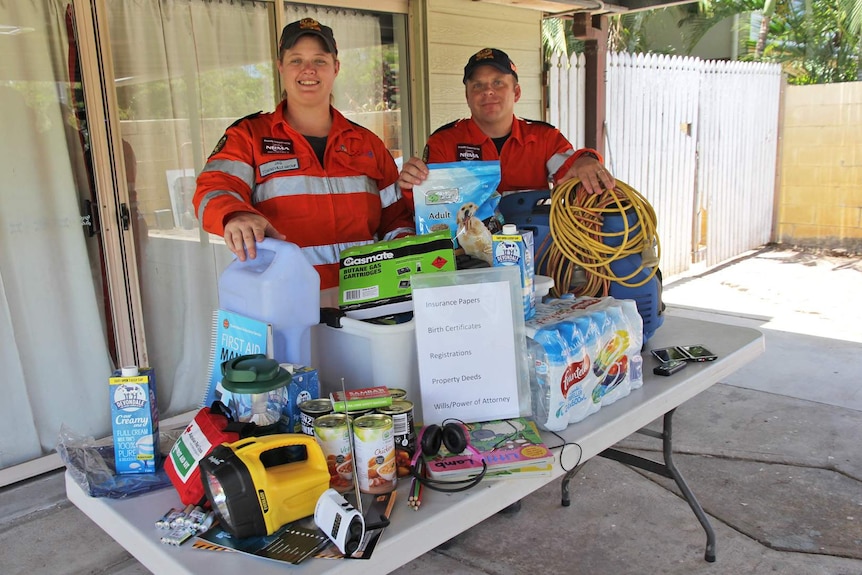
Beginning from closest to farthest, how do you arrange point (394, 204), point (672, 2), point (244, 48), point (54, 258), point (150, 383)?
point (150, 383), point (394, 204), point (54, 258), point (244, 48), point (672, 2)

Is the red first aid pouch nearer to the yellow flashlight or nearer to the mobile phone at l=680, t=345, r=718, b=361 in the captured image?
the yellow flashlight

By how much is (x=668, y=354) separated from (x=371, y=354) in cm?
95

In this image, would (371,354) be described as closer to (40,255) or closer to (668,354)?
(668,354)

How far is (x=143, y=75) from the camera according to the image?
3.51 m

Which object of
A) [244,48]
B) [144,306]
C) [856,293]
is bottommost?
[856,293]

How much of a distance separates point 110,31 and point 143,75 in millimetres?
239

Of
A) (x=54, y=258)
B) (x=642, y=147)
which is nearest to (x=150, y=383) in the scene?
(x=54, y=258)

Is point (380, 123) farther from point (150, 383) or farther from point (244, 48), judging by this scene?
point (150, 383)

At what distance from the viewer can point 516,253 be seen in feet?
5.60

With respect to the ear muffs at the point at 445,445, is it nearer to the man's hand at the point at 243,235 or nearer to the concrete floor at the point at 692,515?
the man's hand at the point at 243,235

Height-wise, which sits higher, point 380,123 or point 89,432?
point 380,123

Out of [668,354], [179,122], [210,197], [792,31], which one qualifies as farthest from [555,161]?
[792,31]

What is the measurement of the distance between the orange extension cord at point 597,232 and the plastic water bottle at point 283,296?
80cm

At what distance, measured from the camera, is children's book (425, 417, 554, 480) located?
55.7 inches
